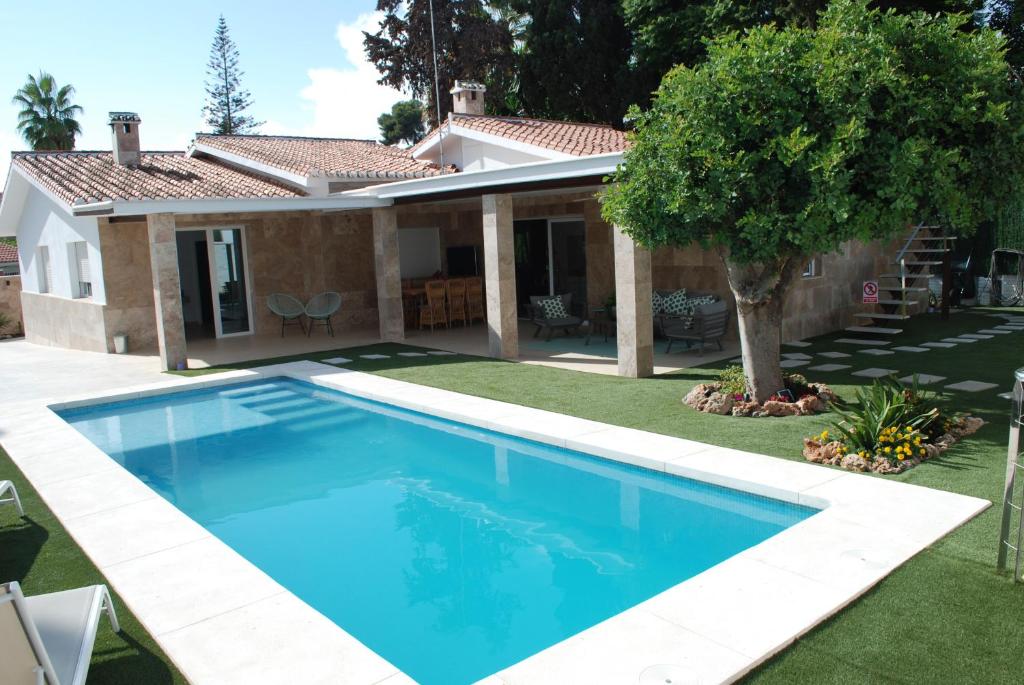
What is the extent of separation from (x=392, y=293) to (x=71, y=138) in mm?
28864

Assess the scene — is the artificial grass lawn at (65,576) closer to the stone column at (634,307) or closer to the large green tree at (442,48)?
Answer: the stone column at (634,307)

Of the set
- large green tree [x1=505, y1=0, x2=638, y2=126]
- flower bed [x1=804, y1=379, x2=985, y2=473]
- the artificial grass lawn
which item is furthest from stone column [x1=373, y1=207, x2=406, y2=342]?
large green tree [x1=505, y1=0, x2=638, y2=126]

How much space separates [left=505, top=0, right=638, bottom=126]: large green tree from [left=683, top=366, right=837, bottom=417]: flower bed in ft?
64.1

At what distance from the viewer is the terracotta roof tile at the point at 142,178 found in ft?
48.7

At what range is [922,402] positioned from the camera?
26.7 ft

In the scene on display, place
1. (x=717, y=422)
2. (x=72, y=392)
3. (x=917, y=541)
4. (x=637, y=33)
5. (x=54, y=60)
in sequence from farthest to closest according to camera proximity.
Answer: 1. (x=54, y=60)
2. (x=637, y=33)
3. (x=72, y=392)
4. (x=717, y=422)
5. (x=917, y=541)

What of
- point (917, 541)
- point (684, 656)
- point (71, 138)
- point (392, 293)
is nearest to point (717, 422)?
point (917, 541)

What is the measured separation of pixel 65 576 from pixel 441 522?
3.01m

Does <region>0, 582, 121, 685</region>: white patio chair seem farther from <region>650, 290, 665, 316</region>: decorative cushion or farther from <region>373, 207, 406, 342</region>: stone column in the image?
<region>373, 207, 406, 342</region>: stone column

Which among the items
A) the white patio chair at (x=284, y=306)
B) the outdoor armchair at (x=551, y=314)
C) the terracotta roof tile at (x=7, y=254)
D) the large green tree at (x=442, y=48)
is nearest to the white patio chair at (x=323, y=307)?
the white patio chair at (x=284, y=306)

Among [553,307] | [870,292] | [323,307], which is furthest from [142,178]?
[870,292]

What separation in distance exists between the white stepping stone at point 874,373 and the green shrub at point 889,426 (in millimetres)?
3278

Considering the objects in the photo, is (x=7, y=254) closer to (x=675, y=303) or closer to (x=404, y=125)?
(x=404, y=125)

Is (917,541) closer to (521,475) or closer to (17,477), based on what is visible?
(521,475)
